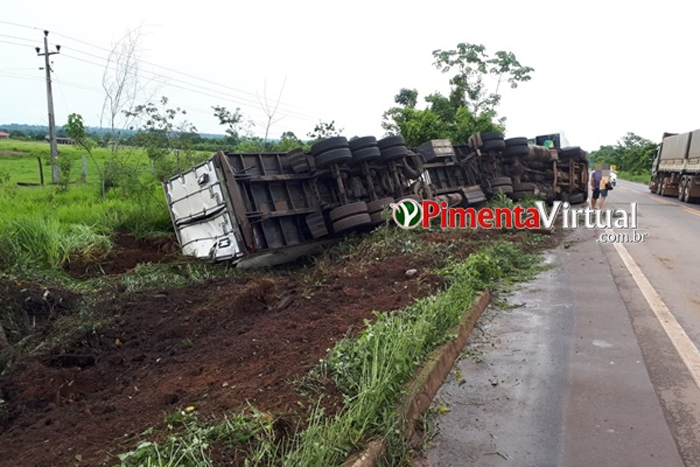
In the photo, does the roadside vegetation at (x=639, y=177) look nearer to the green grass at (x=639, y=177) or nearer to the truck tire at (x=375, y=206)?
the green grass at (x=639, y=177)

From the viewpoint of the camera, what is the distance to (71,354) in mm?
4781

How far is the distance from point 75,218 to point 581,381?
989 centimetres

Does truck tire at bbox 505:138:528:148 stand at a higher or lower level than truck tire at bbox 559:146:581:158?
higher

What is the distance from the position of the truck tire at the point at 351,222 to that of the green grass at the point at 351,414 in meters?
3.87

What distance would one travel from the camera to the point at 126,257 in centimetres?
928

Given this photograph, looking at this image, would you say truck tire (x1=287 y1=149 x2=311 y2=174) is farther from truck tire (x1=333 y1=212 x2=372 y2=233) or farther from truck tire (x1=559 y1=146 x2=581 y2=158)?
truck tire (x1=559 y1=146 x2=581 y2=158)

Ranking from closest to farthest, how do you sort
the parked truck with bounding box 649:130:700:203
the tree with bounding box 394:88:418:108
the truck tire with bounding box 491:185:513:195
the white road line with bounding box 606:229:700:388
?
the white road line with bounding box 606:229:700:388
the truck tire with bounding box 491:185:513:195
the parked truck with bounding box 649:130:700:203
the tree with bounding box 394:88:418:108

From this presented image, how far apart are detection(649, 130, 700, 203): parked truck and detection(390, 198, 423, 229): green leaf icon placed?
1457cm

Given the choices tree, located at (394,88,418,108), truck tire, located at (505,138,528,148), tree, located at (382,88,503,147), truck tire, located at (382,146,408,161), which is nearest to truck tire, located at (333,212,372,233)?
truck tire, located at (382,146,408,161)

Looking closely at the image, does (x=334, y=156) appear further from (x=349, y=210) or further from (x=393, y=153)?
(x=393, y=153)

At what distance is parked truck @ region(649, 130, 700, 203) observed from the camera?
19688 mm

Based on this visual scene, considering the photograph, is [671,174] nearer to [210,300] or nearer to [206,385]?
[210,300]

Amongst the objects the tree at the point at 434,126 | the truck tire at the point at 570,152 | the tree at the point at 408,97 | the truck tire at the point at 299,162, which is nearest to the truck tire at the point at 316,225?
the truck tire at the point at 299,162

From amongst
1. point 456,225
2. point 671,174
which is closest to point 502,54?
point 671,174
